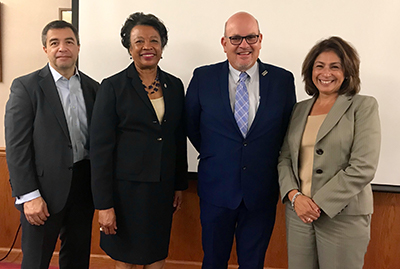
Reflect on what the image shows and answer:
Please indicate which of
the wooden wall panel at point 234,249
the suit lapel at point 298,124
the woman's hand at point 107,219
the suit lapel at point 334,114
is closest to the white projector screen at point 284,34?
the wooden wall panel at point 234,249

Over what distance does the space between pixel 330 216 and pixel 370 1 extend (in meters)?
1.50

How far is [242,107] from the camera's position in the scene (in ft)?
5.15

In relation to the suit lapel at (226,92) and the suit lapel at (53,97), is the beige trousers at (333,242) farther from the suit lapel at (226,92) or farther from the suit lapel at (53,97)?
the suit lapel at (53,97)

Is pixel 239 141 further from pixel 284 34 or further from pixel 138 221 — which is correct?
pixel 284 34

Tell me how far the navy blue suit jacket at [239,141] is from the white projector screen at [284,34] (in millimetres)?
537

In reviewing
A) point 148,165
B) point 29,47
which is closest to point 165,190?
point 148,165

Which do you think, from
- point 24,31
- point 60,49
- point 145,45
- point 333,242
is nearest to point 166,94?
point 145,45

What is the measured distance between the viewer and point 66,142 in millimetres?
1593

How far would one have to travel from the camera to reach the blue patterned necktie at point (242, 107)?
5.12ft

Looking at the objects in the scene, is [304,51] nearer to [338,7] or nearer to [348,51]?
[338,7]

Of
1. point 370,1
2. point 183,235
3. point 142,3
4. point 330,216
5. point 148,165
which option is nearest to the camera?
point 330,216

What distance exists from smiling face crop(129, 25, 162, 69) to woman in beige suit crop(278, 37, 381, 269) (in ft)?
2.61

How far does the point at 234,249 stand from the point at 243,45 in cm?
160

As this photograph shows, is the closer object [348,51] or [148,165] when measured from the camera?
[348,51]
